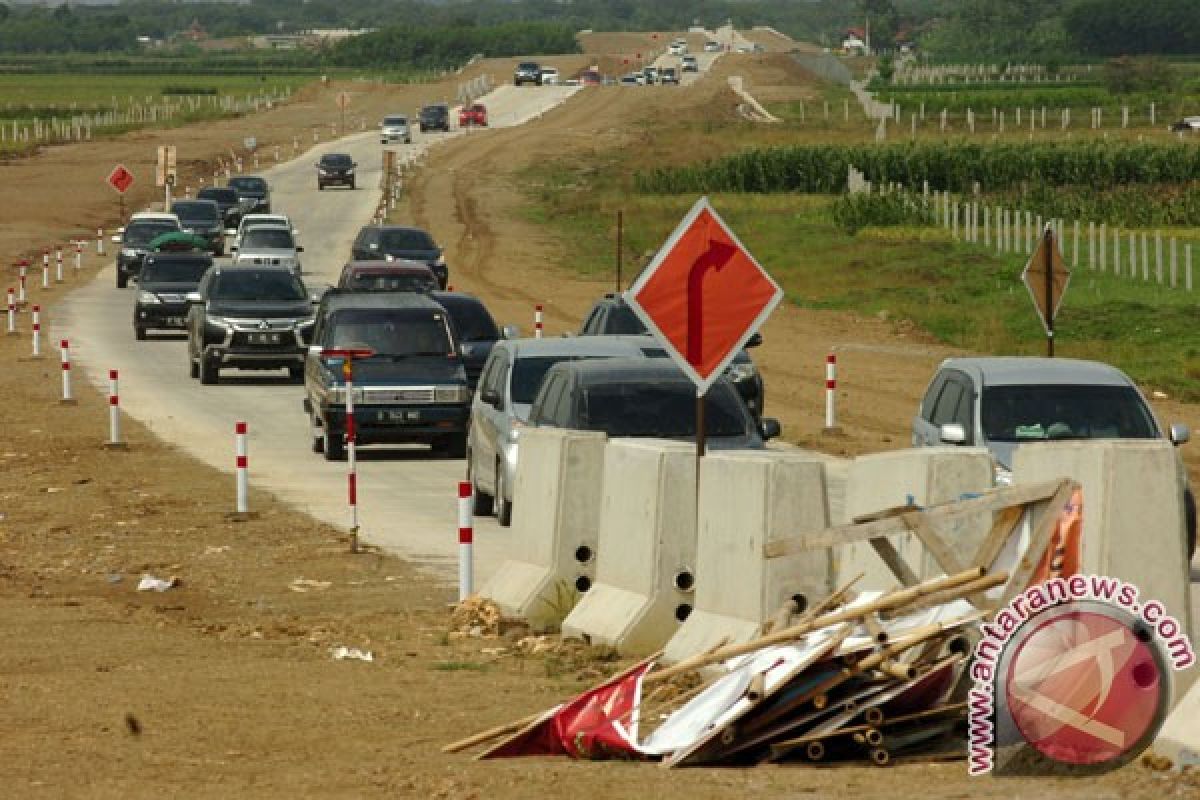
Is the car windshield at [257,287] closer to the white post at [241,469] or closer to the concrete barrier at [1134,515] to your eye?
the white post at [241,469]

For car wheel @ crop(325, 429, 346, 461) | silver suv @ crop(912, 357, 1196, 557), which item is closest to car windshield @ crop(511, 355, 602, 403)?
car wheel @ crop(325, 429, 346, 461)

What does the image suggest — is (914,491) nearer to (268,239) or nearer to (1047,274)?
(1047,274)

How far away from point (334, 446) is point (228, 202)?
54111 millimetres

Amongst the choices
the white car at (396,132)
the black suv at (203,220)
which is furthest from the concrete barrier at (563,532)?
the white car at (396,132)

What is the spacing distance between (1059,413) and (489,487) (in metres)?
6.03

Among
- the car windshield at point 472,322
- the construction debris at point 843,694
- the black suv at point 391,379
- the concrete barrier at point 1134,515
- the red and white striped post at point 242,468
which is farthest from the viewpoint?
the car windshield at point 472,322

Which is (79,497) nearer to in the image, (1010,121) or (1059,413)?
(1059,413)

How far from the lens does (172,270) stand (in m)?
49.5

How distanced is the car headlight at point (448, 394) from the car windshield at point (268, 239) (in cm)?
3151

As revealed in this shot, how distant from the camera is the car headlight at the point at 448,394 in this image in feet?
94.1

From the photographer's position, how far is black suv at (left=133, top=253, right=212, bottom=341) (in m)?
48.3

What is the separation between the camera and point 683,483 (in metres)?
15.0

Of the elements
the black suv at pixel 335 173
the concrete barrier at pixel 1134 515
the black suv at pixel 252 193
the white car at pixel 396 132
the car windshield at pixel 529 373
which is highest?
the concrete barrier at pixel 1134 515

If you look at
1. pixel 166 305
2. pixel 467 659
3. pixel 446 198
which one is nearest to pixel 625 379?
pixel 467 659
